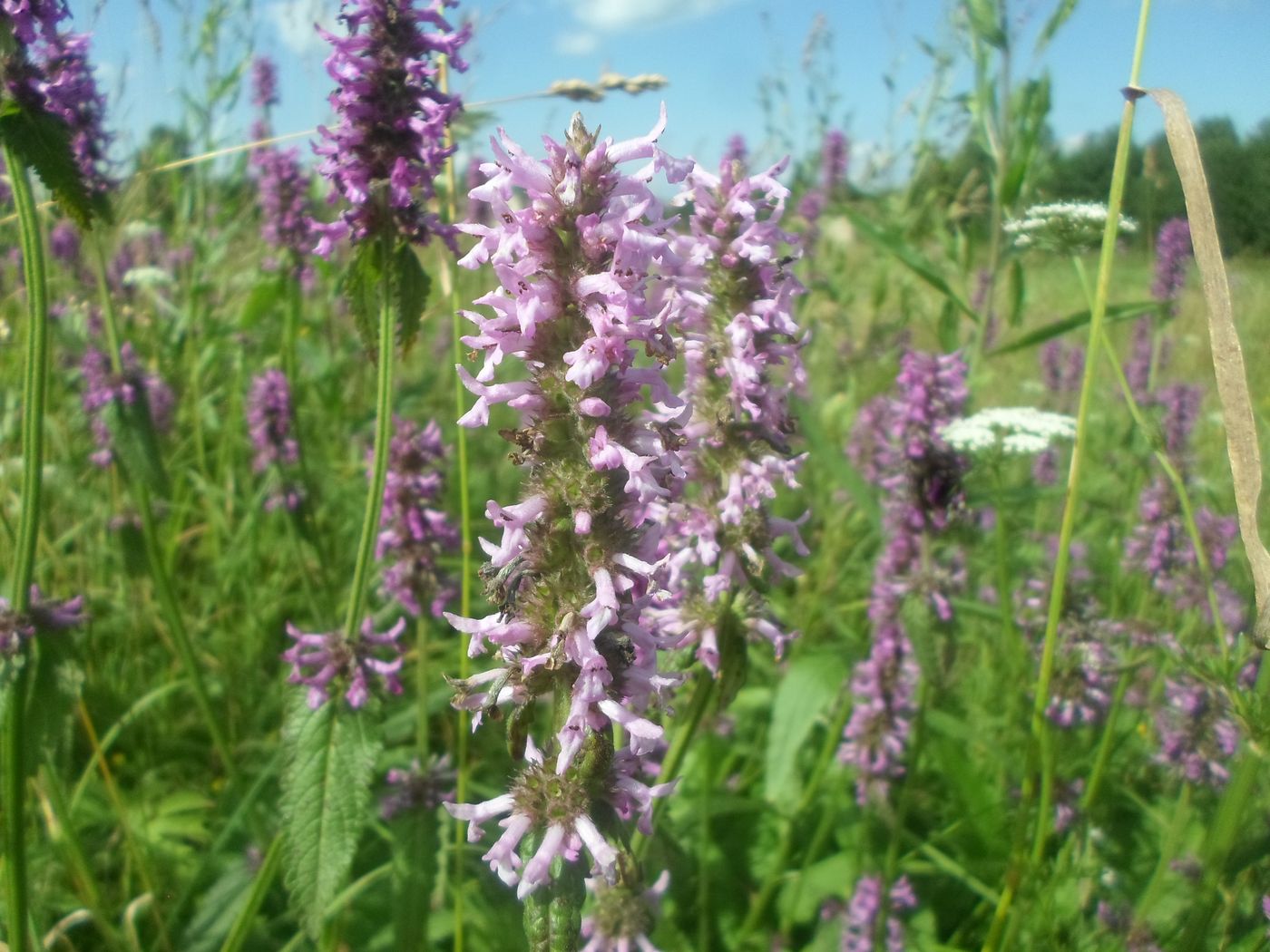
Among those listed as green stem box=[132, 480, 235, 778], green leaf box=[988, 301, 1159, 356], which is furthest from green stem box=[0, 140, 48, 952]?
green leaf box=[988, 301, 1159, 356]

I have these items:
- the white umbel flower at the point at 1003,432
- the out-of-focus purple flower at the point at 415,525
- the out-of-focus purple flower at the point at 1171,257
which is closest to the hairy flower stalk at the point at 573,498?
the white umbel flower at the point at 1003,432

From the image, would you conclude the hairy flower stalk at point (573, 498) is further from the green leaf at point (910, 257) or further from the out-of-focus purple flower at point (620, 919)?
the green leaf at point (910, 257)

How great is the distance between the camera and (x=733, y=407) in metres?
2.37

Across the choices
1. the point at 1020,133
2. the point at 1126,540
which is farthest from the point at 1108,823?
the point at 1020,133

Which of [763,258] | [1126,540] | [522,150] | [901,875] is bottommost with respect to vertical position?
[901,875]

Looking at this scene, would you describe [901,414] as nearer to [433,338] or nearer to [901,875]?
[901,875]

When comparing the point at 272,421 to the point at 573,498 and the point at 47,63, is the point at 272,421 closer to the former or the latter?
the point at 47,63

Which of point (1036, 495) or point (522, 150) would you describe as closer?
point (522, 150)

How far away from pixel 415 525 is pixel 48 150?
1992 millimetres

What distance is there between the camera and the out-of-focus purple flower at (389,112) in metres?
2.35

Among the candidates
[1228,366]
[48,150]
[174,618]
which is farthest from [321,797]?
[1228,366]

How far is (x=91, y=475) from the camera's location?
570cm

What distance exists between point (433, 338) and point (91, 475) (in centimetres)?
521

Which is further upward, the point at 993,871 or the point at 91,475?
the point at 91,475
